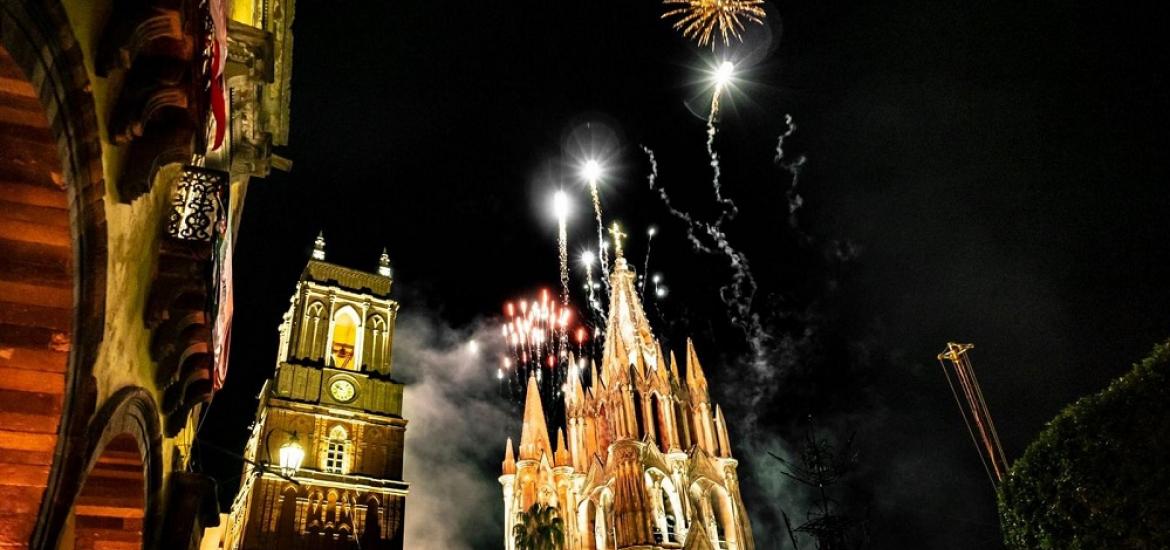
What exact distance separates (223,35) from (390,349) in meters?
35.3

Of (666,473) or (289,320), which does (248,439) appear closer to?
(289,320)

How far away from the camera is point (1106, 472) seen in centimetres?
1370

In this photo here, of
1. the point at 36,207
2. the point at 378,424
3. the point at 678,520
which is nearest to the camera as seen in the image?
the point at 36,207

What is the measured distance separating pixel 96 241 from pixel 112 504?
5192 mm

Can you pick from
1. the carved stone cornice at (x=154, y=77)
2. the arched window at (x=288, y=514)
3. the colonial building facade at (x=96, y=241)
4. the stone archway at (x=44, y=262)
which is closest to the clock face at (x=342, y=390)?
the arched window at (x=288, y=514)

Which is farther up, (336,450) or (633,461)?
(336,450)

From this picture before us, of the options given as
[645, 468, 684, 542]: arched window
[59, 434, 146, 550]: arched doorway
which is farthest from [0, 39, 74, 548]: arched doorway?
[645, 468, 684, 542]: arched window

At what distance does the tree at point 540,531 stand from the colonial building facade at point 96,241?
3082cm

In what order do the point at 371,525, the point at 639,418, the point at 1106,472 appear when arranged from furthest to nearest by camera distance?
the point at 639,418, the point at 371,525, the point at 1106,472

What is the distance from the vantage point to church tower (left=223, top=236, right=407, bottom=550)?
3356 centimetres

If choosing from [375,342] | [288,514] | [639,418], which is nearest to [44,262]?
[288,514]

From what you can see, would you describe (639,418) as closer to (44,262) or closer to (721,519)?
(721,519)

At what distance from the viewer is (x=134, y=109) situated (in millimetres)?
5871

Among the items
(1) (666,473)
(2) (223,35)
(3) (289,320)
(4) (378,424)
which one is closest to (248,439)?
(3) (289,320)
